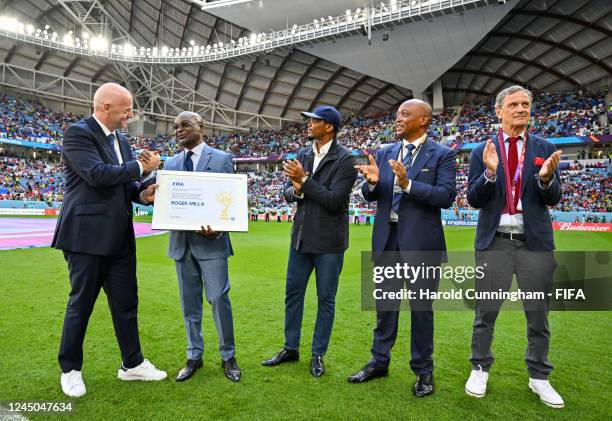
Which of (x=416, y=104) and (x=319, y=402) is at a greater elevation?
(x=416, y=104)

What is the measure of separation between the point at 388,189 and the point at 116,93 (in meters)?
2.37

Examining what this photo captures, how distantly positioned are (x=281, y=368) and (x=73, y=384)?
162 cm

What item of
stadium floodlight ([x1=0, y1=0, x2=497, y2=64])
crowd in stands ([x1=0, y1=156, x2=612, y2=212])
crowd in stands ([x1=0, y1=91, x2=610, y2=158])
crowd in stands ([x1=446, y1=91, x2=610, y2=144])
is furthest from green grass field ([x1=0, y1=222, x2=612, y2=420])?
crowd in stands ([x1=0, y1=91, x2=610, y2=158])

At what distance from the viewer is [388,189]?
135 inches

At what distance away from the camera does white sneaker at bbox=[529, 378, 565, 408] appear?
2.89 metres

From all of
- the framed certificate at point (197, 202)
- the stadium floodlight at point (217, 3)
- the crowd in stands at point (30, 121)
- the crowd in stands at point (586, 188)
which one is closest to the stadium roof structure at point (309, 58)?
the stadium floodlight at point (217, 3)

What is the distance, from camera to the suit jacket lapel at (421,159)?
3.34 meters

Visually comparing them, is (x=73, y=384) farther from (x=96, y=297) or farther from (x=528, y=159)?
(x=528, y=159)

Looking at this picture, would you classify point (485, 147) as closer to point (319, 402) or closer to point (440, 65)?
point (319, 402)

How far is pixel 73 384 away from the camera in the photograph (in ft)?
9.59

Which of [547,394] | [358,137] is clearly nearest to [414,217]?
[547,394]

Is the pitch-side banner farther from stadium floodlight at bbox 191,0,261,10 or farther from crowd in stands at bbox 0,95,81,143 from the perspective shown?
crowd in stands at bbox 0,95,81,143

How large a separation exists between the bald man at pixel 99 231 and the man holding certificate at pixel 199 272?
346 mm

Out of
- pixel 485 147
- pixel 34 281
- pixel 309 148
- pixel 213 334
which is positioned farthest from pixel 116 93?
pixel 34 281
